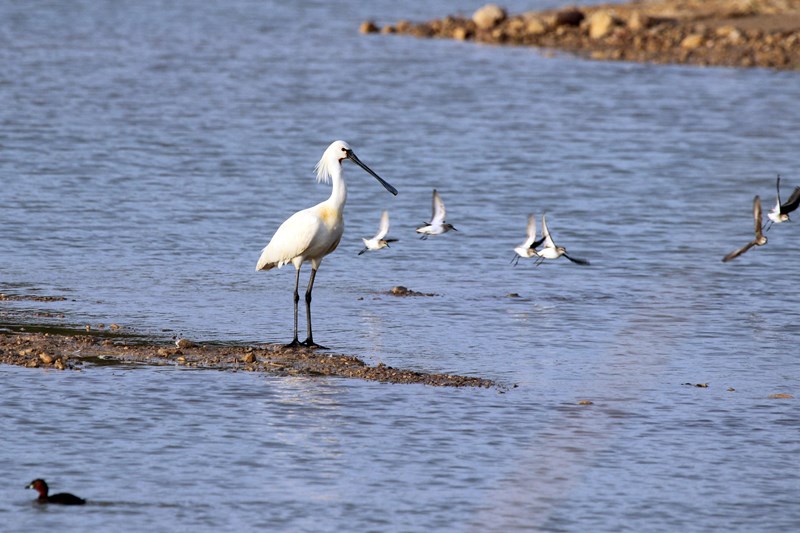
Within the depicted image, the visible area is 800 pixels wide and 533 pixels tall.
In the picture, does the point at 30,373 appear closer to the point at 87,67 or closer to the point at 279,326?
the point at 279,326

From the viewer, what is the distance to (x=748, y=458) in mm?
10523

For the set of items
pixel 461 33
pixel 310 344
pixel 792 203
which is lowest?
pixel 310 344

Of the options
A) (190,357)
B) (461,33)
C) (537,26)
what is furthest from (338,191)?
(461,33)

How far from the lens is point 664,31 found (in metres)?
39.1

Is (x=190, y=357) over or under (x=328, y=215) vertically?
under

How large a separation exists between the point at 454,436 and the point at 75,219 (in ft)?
31.9

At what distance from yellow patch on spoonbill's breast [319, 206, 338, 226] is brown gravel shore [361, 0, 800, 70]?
24.5 metres

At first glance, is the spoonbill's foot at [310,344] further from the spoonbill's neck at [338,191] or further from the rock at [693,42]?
the rock at [693,42]

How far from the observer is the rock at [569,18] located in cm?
4166

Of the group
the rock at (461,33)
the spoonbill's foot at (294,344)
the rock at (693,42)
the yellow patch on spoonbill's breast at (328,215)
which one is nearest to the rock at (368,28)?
the rock at (461,33)

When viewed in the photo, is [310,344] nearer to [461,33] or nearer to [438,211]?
[438,211]

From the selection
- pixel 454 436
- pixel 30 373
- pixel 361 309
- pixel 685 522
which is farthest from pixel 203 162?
pixel 685 522

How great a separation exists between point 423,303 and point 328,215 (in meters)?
2.19

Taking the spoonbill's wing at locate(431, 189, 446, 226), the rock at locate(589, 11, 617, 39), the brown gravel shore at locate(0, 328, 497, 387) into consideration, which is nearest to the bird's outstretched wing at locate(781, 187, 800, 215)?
the brown gravel shore at locate(0, 328, 497, 387)
